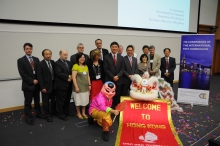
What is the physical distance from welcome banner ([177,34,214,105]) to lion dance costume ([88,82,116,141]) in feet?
7.29

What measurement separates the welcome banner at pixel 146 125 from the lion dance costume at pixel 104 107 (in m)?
0.22

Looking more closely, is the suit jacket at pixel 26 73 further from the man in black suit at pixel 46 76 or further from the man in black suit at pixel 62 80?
the man in black suit at pixel 62 80

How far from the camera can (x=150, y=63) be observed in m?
3.95

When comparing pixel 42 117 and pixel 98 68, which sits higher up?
pixel 98 68

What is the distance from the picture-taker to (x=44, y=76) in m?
2.83

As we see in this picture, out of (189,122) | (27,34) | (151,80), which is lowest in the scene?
(189,122)

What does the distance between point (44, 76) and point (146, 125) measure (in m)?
1.93

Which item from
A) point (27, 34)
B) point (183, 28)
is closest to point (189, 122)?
point (27, 34)

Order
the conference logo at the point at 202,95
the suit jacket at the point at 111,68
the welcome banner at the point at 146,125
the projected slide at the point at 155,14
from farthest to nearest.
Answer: the projected slide at the point at 155,14 → the conference logo at the point at 202,95 → the suit jacket at the point at 111,68 → the welcome banner at the point at 146,125

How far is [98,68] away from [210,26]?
23.0ft

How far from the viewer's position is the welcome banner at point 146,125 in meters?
2.20

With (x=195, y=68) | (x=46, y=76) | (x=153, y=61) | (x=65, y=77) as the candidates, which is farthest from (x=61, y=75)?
(x=195, y=68)

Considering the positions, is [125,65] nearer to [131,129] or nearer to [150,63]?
[150,63]

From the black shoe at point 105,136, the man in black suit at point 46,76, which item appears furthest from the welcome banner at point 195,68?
the man in black suit at point 46,76
